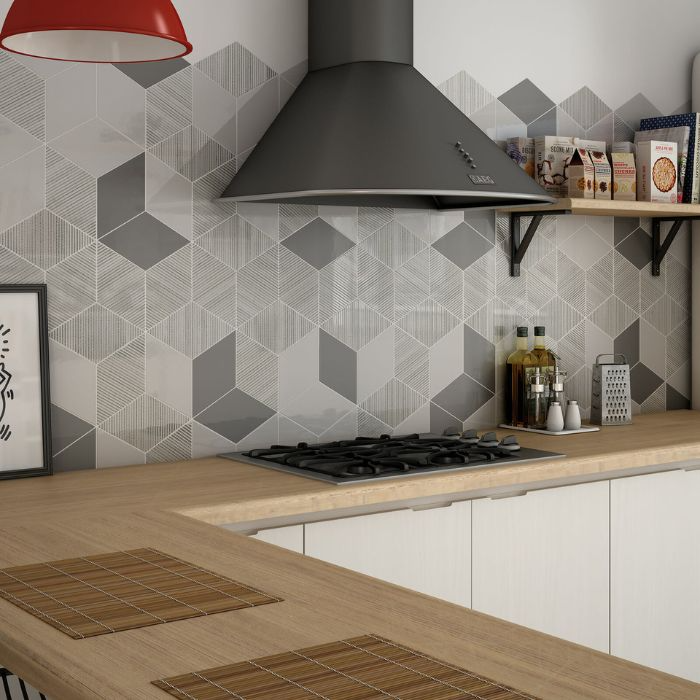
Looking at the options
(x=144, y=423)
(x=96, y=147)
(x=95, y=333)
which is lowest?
(x=144, y=423)

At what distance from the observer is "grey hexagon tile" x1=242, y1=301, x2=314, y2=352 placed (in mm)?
2820

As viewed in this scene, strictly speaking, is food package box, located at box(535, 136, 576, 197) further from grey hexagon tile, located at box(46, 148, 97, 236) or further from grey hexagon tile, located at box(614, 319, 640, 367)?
grey hexagon tile, located at box(46, 148, 97, 236)

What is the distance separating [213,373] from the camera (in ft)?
9.05

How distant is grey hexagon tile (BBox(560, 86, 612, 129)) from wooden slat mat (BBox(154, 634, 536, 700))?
258 centimetres

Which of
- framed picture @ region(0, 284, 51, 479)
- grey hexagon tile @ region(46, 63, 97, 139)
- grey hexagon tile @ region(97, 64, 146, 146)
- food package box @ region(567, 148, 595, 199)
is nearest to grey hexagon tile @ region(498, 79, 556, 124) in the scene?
food package box @ region(567, 148, 595, 199)

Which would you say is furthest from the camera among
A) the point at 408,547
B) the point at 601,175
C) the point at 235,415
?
the point at 601,175

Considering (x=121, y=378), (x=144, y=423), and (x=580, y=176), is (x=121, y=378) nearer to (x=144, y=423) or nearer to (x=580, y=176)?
(x=144, y=423)

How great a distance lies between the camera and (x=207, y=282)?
2730 mm

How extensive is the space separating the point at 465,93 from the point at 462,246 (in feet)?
1.54

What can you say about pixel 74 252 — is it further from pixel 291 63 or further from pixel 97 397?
pixel 291 63

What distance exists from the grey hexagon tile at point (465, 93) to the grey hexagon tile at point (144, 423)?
1288mm

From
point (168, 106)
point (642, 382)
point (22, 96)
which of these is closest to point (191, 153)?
point (168, 106)

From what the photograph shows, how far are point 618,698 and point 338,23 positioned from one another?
83.4 inches

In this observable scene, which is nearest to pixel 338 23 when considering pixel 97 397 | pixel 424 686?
pixel 97 397
